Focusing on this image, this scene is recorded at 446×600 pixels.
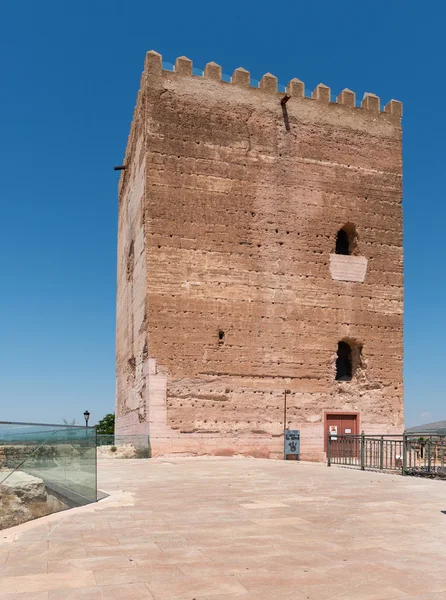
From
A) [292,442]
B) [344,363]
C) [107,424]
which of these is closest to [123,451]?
[292,442]

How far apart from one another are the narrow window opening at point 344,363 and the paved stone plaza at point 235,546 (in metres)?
11.0

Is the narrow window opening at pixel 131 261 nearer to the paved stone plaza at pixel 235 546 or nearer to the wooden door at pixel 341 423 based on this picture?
the wooden door at pixel 341 423

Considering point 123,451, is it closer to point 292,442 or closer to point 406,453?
point 292,442

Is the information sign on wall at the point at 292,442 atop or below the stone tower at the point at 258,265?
below

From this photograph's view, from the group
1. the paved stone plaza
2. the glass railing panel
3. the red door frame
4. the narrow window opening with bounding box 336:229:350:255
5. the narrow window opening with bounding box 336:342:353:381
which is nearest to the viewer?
the paved stone plaza

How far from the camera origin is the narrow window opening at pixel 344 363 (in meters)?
21.4

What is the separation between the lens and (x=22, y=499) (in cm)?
743

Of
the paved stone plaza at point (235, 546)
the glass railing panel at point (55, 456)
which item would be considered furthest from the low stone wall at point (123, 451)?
the glass railing panel at point (55, 456)

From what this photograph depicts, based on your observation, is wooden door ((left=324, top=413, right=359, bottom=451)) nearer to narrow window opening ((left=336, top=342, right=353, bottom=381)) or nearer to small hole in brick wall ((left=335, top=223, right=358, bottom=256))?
narrow window opening ((left=336, top=342, right=353, bottom=381))

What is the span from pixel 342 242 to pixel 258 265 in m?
3.93

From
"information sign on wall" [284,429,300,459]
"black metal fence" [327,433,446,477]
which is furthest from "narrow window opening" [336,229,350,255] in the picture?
"black metal fence" [327,433,446,477]

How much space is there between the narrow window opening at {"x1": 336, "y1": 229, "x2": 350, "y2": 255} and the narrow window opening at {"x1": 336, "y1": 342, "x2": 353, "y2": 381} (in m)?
3.27

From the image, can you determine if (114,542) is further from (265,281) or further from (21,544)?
(265,281)

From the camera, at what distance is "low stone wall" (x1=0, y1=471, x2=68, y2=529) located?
7.20m
